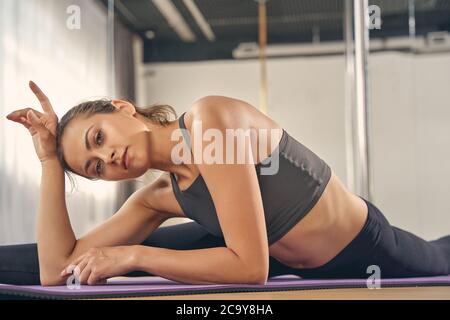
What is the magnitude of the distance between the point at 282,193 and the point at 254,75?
375 mm

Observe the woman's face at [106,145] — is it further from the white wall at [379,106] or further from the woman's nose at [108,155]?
the white wall at [379,106]

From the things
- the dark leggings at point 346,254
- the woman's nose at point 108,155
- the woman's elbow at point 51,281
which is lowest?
the woman's elbow at point 51,281

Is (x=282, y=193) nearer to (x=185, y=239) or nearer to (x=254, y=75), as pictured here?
(x=185, y=239)

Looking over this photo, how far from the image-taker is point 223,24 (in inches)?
59.1

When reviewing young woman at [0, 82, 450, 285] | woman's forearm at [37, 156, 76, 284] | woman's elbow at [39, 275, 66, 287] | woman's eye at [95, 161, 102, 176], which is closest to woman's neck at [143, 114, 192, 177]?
young woman at [0, 82, 450, 285]

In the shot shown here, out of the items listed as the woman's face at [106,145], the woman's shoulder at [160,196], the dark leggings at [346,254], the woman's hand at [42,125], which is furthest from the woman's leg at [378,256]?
the woman's hand at [42,125]

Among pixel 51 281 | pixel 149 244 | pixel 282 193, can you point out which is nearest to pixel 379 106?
pixel 282 193

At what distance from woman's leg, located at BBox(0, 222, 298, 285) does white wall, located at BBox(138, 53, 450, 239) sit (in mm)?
283

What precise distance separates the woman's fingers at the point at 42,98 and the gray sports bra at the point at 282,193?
316 millimetres

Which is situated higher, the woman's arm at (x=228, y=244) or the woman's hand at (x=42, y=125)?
the woman's hand at (x=42, y=125)

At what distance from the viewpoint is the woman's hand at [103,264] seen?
1.18 meters

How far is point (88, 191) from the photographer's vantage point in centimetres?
129

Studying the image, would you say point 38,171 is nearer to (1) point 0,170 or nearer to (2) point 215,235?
(1) point 0,170

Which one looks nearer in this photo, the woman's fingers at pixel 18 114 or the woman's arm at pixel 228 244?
the woman's arm at pixel 228 244
